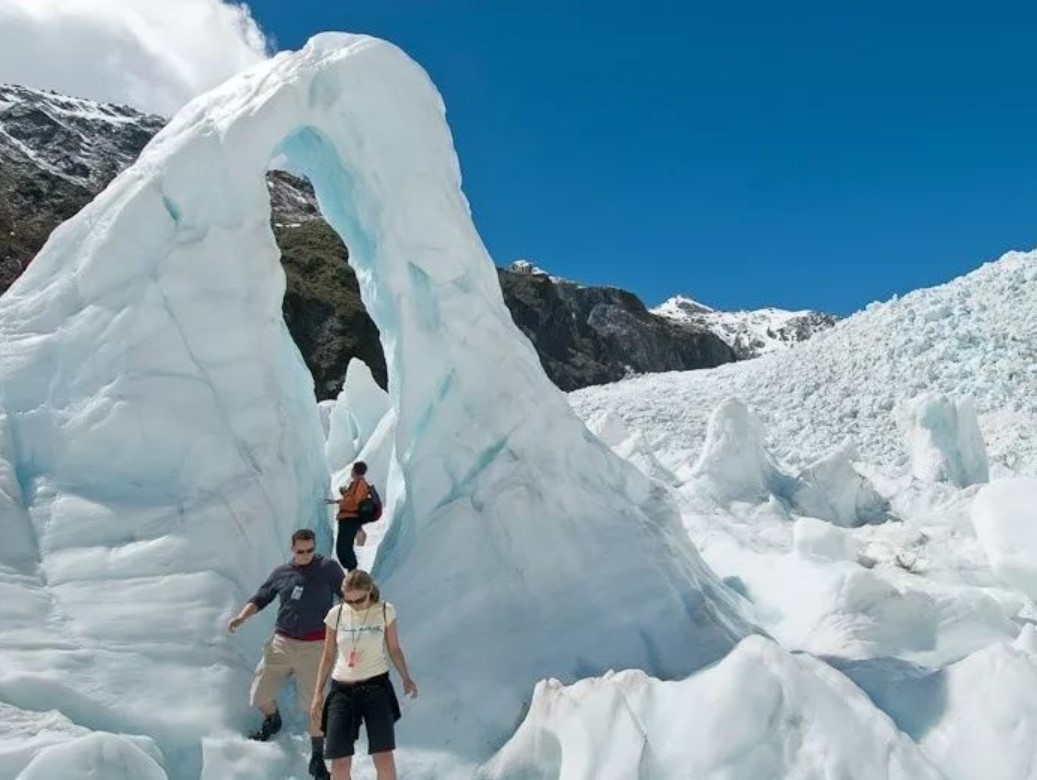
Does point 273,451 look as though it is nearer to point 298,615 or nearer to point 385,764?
point 298,615

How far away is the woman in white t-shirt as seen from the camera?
4766 millimetres

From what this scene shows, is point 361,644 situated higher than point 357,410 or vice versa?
point 357,410

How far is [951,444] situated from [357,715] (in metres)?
18.1

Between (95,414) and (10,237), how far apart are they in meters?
68.3

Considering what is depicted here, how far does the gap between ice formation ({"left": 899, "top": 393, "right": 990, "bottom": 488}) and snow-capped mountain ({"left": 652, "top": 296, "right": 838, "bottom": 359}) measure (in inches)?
4898

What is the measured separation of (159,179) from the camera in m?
7.94

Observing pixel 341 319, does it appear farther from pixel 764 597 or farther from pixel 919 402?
pixel 764 597

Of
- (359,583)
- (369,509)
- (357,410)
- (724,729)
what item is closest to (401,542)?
(369,509)

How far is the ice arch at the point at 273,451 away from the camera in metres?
6.22

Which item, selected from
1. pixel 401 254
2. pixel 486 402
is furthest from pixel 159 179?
pixel 486 402

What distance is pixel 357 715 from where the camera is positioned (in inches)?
190

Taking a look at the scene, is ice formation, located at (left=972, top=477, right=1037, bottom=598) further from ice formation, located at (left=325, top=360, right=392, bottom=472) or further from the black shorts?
ice formation, located at (left=325, top=360, right=392, bottom=472)

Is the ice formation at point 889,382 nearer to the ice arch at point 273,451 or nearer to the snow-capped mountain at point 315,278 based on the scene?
the ice arch at point 273,451

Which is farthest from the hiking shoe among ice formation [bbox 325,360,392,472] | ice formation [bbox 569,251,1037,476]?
ice formation [bbox 569,251,1037,476]
